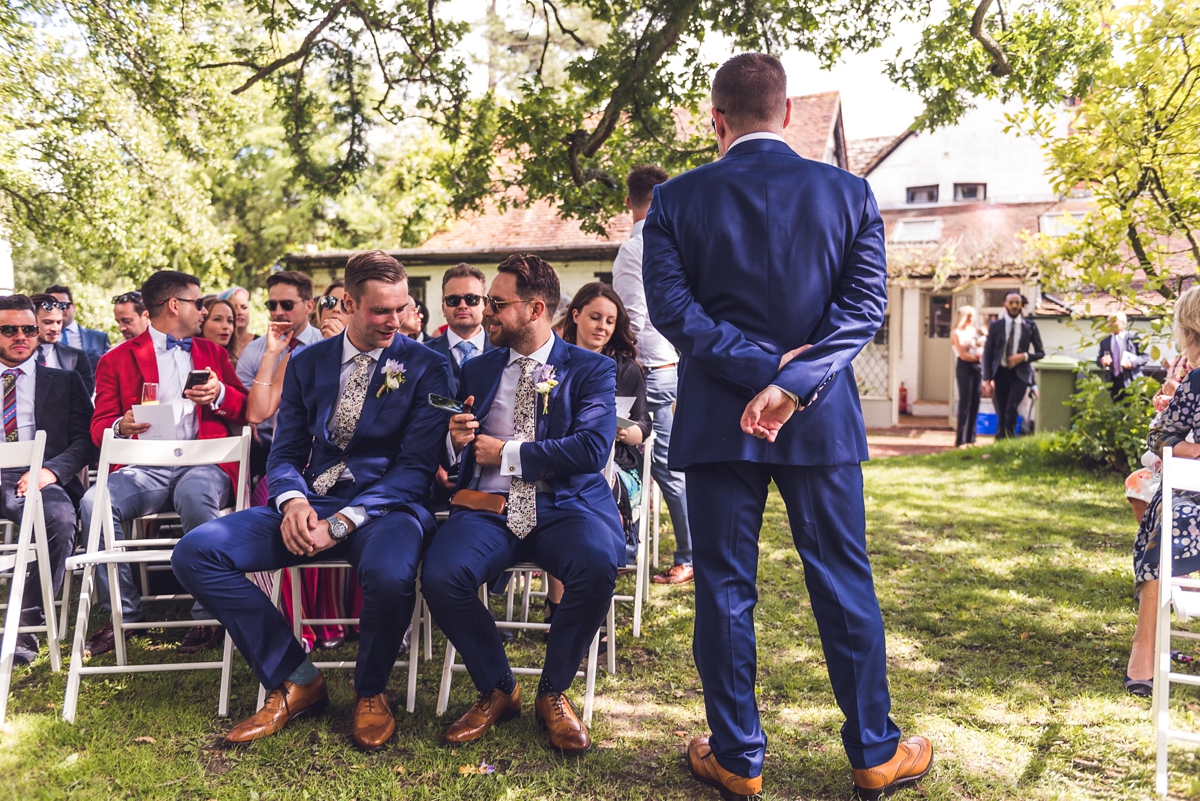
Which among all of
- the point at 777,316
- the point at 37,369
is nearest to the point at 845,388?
the point at 777,316

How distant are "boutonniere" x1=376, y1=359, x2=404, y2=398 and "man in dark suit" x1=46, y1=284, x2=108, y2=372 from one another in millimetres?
4674

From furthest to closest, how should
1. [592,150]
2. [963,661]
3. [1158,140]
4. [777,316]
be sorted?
[592,150] → [1158,140] → [963,661] → [777,316]

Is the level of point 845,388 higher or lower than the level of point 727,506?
higher

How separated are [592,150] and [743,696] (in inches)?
286

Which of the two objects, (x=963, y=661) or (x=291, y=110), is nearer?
(x=963, y=661)

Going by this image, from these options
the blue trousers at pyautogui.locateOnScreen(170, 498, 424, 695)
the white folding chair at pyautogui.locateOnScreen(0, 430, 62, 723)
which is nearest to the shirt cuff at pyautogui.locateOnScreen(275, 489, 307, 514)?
the blue trousers at pyautogui.locateOnScreen(170, 498, 424, 695)

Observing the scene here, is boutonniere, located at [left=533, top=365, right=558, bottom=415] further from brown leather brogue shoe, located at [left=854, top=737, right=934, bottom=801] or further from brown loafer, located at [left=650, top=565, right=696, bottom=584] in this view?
brown loafer, located at [left=650, top=565, right=696, bottom=584]

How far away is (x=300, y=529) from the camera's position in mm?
3637

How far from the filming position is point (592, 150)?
9281 millimetres

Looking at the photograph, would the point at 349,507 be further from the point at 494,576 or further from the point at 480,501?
the point at 494,576

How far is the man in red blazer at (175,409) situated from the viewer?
461cm

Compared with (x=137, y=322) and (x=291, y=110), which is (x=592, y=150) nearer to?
(x=291, y=110)

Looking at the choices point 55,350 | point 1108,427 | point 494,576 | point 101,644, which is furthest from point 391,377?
point 1108,427

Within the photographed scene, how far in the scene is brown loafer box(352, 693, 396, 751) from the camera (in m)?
3.46
